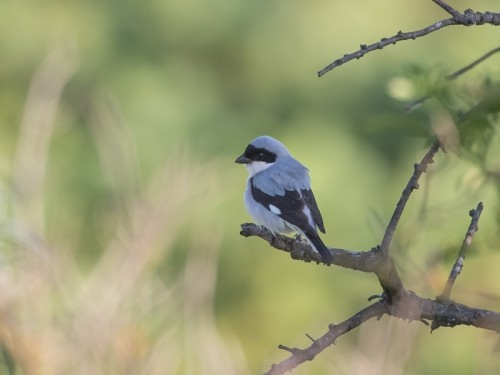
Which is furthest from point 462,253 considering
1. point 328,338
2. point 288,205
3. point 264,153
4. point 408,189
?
point 264,153

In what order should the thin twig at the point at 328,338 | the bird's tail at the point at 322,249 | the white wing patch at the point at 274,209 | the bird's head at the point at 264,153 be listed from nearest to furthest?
the thin twig at the point at 328,338, the bird's tail at the point at 322,249, the white wing patch at the point at 274,209, the bird's head at the point at 264,153

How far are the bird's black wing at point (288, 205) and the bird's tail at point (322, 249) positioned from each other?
17cm

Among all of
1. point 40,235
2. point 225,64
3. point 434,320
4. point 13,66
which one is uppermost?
point 225,64

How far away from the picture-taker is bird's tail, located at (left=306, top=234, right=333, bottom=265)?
1.88m

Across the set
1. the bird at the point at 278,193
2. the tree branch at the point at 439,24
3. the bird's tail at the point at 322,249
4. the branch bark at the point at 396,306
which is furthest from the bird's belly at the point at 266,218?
the tree branch at the point at 439,24

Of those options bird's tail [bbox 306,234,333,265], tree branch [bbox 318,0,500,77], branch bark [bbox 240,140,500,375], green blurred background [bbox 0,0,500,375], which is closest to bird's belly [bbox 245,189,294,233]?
green blurred background [bbox 0,0,500,375]

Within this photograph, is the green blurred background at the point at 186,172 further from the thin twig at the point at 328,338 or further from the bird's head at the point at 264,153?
the thin twig at the point at 328,338

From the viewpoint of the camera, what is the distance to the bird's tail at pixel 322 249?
1.88 m

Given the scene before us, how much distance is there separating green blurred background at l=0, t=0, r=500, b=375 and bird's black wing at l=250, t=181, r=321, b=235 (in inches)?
9.1

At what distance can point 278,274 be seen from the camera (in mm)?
6430

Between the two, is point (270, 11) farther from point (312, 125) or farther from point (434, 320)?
point (434, 320)

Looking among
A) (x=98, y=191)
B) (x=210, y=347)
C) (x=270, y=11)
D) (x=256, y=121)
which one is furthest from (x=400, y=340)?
(x=270, y=11)

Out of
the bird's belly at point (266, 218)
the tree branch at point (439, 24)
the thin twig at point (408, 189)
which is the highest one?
the bird's belly at point (266, 218)

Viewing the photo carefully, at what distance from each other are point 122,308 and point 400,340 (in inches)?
47.6
